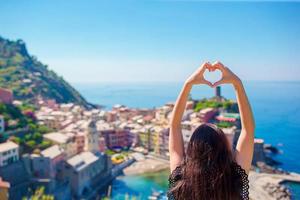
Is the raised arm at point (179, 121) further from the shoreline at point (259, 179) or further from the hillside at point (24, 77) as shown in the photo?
the hillside at point (24, 77)

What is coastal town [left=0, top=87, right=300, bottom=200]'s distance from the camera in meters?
8.35

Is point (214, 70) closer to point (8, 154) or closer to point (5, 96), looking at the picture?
point (8, 154)

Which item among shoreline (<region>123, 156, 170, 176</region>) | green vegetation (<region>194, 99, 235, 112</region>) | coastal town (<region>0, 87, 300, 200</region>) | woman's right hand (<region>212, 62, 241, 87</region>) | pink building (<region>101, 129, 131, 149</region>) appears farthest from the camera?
green vegetation (<region>194, 99, 235, 112</region>)

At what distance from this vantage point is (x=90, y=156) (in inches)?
406

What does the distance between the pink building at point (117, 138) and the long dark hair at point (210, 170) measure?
13.7 meters

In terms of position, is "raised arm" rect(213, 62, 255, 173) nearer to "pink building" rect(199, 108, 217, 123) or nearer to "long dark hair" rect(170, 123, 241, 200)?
"long dark hair" rect(170, 123, 241, 200)

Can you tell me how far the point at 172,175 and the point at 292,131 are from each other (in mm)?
23602

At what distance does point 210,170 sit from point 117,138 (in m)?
14.1

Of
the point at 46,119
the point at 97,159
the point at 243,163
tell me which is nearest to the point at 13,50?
the point at 46,119

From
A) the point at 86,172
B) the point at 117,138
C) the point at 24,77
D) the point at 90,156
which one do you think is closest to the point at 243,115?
the point at 86,172

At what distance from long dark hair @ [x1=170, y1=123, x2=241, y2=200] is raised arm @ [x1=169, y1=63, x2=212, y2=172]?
87mm

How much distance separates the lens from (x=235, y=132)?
1252cm

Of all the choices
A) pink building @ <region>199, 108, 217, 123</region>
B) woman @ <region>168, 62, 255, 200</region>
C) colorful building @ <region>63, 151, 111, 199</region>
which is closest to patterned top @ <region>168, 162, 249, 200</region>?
woman @ <region>168, 62, 255, 200</region>

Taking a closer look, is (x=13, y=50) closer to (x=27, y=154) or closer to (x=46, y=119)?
(x=46, y=119)
